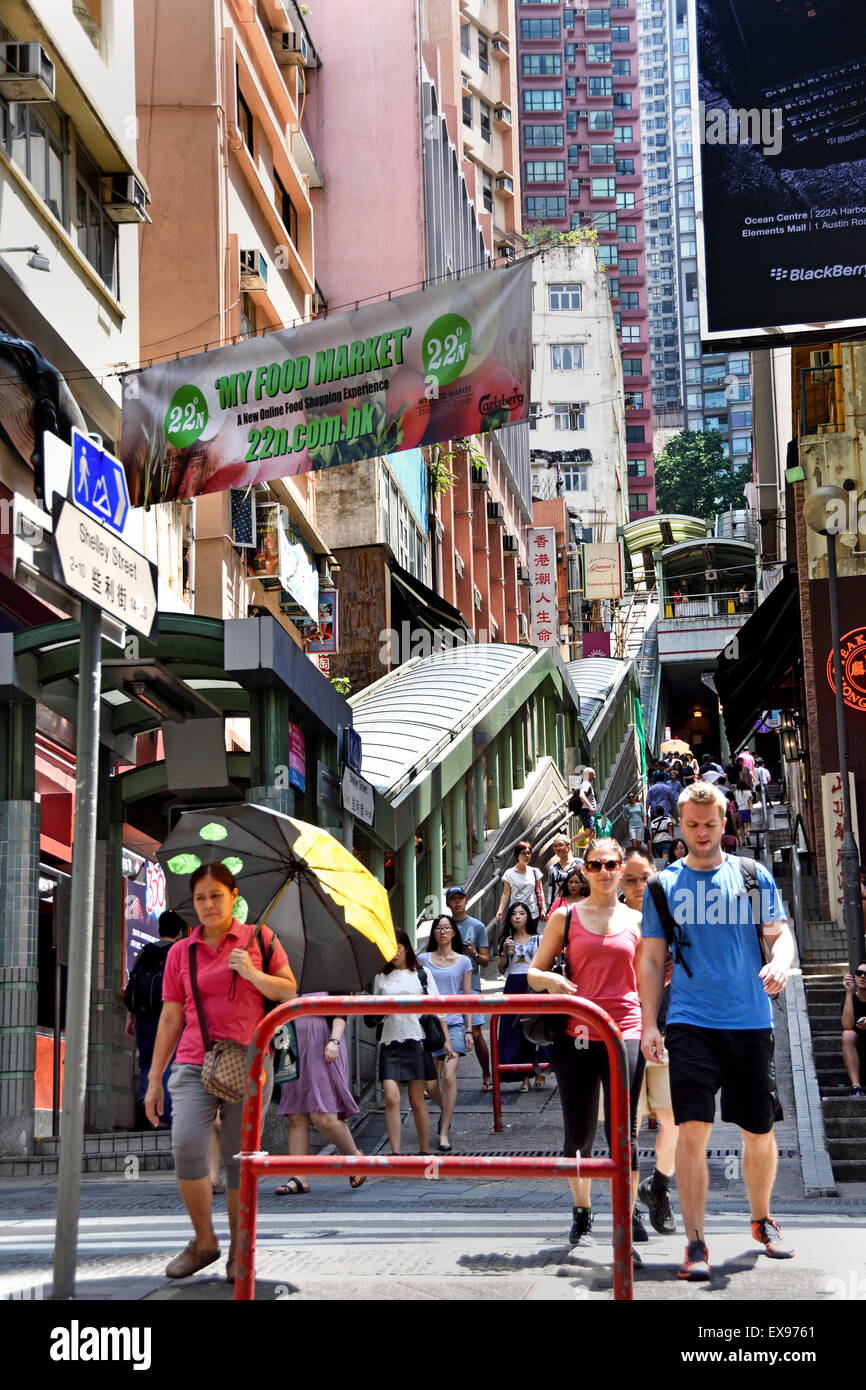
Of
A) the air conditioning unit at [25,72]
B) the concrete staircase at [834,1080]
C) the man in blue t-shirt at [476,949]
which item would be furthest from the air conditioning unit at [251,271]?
the man in blue t-shirt at [476,949]

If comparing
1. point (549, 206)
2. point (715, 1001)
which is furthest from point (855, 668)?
point (549, 206)

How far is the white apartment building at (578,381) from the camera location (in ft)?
304

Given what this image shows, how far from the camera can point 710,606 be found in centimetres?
7381

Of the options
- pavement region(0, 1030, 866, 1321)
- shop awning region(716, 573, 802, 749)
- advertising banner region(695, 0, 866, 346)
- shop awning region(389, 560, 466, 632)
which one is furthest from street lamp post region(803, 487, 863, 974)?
shop awning region(389, 560, 466, 632)

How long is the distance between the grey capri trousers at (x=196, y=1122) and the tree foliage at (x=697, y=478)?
118 m

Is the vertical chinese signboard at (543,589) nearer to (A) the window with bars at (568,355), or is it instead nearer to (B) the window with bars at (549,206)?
(A) the window with bars at (568,355)

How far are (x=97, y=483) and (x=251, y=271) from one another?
791 inches

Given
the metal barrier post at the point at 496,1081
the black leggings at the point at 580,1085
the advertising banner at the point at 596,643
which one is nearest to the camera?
the black leggings at the point at 580,1085

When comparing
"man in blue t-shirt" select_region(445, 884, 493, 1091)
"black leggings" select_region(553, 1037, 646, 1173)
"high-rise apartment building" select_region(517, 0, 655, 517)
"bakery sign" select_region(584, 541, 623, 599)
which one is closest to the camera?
"black leggings" select_region(553, 1037, 646, 1173)

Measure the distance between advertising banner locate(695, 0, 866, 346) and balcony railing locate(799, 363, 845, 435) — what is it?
1.55 metres

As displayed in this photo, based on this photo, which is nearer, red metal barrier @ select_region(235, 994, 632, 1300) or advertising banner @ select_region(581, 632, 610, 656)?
red metal barrier @ select_region(235, 994, 632, 1300)

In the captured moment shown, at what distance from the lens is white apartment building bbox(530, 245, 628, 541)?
9262 centimetres

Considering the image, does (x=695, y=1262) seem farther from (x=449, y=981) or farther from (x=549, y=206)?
(x=549, y=206)
